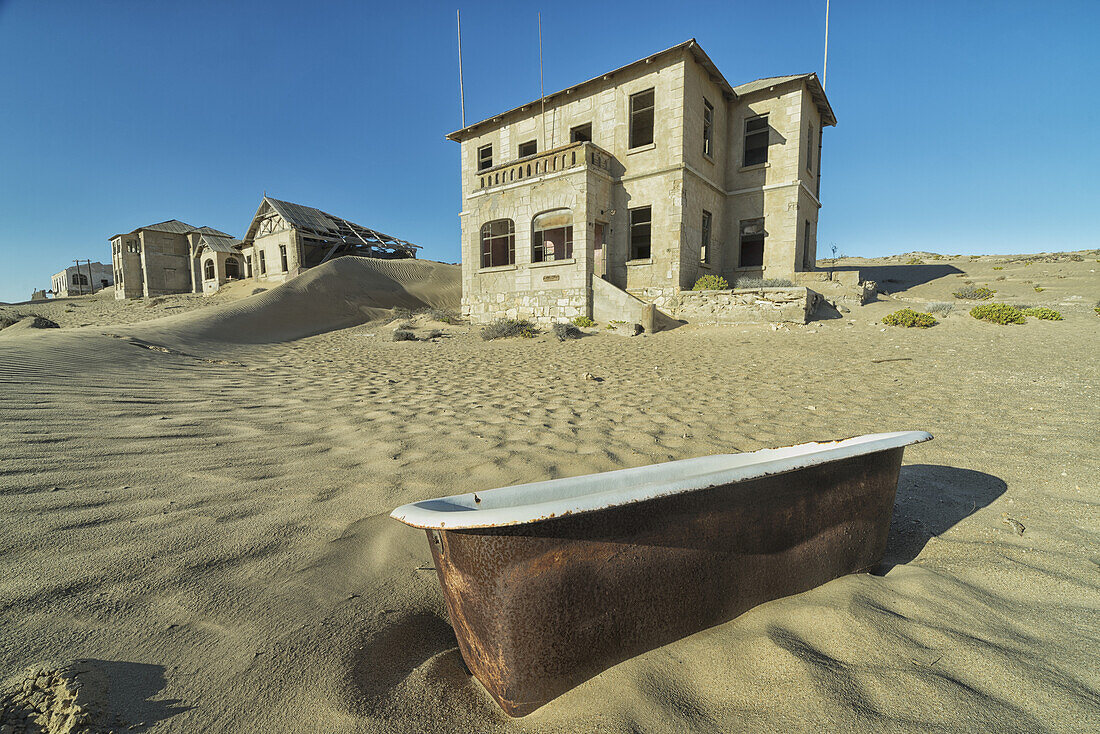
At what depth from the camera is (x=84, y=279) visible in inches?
1683

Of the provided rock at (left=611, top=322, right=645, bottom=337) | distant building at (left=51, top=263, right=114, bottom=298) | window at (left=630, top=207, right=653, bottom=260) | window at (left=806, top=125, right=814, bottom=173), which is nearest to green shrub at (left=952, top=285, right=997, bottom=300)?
window at (left=806, top=125, right=814, bottom=173)

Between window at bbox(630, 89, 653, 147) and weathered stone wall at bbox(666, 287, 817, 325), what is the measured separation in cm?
641

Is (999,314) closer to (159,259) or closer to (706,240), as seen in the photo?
(706,240)

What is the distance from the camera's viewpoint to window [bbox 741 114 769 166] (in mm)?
14758

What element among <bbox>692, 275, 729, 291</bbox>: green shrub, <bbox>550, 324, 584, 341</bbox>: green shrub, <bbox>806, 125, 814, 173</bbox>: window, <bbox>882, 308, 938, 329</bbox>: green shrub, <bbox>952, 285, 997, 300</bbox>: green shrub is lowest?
<bbox>550, 324, 584, 341</bbox>: green shrub

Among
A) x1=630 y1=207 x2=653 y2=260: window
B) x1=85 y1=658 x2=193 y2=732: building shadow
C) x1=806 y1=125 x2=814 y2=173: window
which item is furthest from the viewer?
x1=806 y1=125 x2=814 y2=173: window

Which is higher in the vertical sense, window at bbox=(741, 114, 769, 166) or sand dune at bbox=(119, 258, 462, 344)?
window at bbox=(741, 114, 769, 166)

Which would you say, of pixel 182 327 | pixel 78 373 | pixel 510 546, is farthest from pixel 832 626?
pixel 182 327

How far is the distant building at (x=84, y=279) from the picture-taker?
42000mm

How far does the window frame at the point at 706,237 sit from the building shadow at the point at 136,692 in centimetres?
1532

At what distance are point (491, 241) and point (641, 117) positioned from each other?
22.0 feet

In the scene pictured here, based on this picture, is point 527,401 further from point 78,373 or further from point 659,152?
point 659,152

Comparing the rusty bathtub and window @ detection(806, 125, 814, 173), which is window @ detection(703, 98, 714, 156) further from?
the rusty bathtub

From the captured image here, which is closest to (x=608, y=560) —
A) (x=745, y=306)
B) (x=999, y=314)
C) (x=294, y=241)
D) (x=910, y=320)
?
(x=745, y=306)
